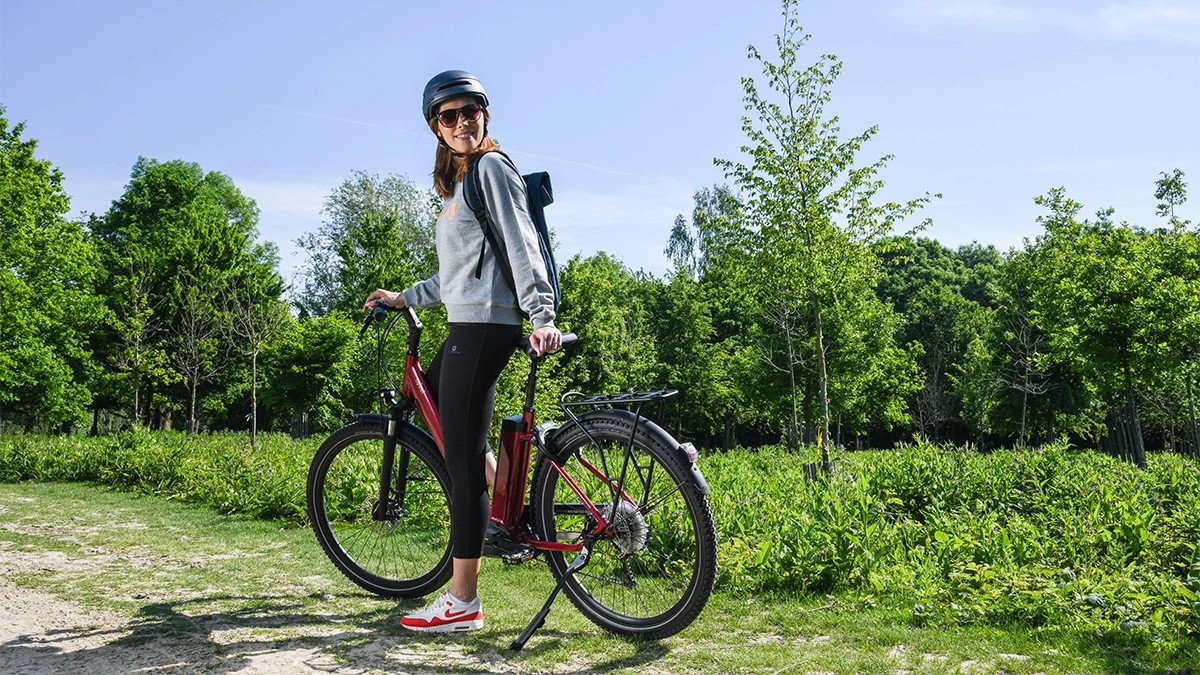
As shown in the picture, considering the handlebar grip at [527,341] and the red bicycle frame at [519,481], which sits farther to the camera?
the red bicycle frame at [519,481]

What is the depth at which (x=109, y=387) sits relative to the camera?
3234 cm

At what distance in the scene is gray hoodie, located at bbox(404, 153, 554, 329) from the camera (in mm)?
3545

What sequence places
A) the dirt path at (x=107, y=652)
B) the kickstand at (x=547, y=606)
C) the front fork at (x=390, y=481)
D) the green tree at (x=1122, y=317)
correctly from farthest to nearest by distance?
1. the green tree at (x=1122, y=317)
2. the front fork at (x=390, y=481)
3. the kickstand at (x=547, y=606)
4. the dirt path at (x=107, y=652)

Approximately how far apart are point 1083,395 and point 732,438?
15670 millimetres

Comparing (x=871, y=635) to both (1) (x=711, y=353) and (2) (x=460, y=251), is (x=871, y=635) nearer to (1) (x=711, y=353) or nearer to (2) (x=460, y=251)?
(2) (x=460, y=251)

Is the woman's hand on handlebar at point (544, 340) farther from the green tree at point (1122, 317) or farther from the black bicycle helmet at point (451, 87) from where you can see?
the green tree at point (1122, 317)

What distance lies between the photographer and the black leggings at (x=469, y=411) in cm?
369

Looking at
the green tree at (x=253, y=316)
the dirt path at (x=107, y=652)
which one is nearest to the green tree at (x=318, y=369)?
the green tree at (x=253, y=316)

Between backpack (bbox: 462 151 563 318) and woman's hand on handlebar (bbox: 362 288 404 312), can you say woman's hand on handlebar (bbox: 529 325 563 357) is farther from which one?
woman's hand on handlebar (bbox: 362 288 404 312)

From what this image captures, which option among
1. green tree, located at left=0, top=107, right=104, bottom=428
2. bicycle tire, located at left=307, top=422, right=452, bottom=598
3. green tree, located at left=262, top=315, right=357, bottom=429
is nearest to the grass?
bicycle tire, located at left=307, top=422, right=452, bottom=598

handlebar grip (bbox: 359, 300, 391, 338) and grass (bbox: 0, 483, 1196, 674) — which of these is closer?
grass (bbox: 0, 483, 1196, 674)

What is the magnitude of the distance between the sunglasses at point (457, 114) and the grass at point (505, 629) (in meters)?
2.06

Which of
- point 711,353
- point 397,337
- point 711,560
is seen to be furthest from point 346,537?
point 711,353

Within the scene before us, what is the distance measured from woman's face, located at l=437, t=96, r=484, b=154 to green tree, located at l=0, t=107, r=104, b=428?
2562 centimetres
